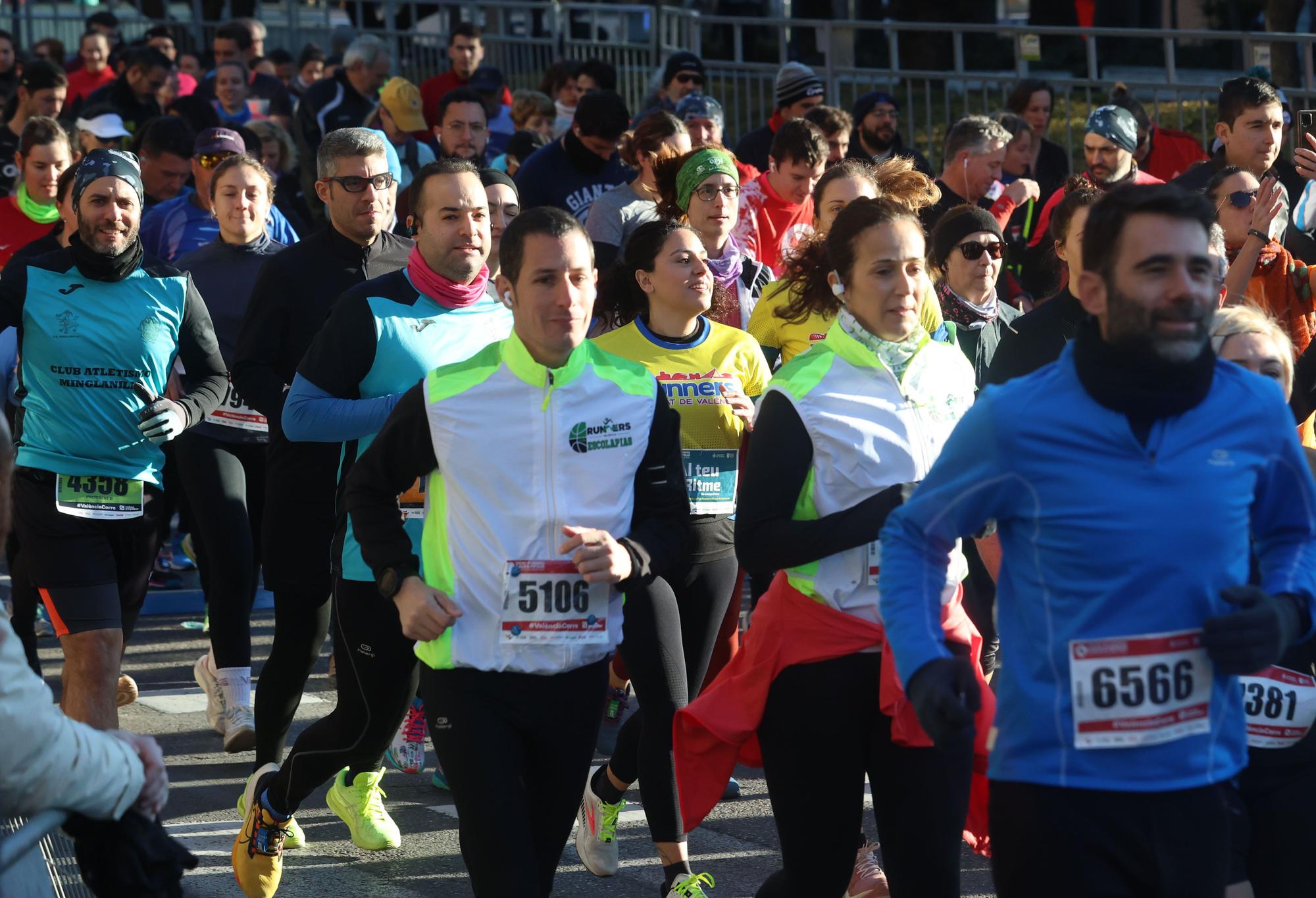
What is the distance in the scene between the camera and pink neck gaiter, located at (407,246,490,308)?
524 cm

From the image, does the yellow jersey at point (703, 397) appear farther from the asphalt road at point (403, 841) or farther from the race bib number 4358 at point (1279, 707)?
the race bib number 4358 at point (1279, 707)

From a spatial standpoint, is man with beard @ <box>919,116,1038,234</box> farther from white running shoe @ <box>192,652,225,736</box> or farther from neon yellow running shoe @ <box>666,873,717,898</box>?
neon yellow running shoe @ <box>666,873,717,898</box>

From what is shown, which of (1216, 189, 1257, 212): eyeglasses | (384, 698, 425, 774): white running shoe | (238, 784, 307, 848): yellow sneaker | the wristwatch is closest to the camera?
the wristwatch

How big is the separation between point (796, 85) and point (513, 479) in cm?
794

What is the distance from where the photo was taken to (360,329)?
5.14 m

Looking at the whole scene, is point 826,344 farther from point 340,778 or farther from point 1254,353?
point 340,778

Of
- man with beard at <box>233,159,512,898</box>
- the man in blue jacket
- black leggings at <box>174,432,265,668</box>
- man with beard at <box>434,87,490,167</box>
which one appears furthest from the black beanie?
man with beard at <box>434,87,490,167</box>

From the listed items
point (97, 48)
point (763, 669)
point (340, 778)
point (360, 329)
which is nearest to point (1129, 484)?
point (763, 669)

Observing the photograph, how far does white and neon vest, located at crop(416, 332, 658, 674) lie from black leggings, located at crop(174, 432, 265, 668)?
2918mm

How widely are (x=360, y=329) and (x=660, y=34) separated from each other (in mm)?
11354

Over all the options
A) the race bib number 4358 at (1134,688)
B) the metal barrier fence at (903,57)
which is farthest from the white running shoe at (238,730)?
the metal barrier fence at (903,57)

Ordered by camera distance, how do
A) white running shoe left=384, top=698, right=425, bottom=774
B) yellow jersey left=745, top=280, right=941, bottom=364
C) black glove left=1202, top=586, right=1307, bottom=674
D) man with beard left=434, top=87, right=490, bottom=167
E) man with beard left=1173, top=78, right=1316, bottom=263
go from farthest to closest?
man with beard left=434, top=87, right=490, bottom=167 → man with beard left=1173, top=78, right=1316, bottom=263 → white running shoe left=384, top=698, right=425, bottom=774 → yellow jersey left=745, top=280, right=941, bottom=364 → black glove left=1202, top=586, right=1307, bottom=674

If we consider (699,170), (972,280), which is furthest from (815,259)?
(699,170)

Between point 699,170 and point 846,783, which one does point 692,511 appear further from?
point 699,170
